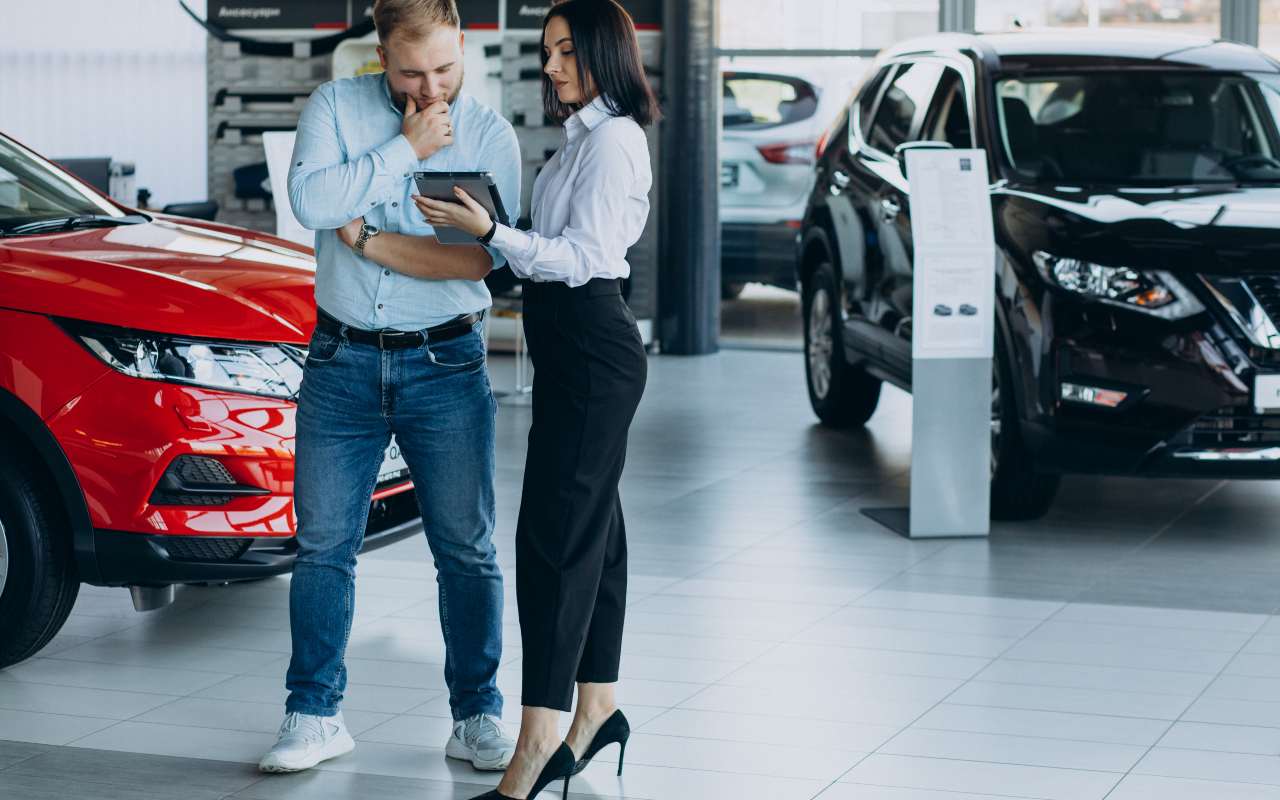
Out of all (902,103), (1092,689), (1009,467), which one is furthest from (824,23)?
(1092,689)

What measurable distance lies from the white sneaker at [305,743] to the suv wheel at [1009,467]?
3428 millimetres

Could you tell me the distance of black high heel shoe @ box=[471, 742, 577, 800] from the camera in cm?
389

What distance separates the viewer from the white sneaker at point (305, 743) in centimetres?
418

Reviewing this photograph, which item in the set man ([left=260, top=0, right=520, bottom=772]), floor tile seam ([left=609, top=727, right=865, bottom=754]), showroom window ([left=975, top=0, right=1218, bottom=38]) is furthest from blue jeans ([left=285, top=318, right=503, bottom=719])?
showroom window ([left=975, top=0, right=1218, bottom=38])

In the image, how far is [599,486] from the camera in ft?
12.7

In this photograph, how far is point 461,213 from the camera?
3760 millimetres

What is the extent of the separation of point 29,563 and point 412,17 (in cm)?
187

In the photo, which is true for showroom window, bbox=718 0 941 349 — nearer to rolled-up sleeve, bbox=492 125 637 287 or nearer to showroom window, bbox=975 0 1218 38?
showroom window, bbox=975 0 1218 38

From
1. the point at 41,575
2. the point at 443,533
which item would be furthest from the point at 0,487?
the point at 443,533

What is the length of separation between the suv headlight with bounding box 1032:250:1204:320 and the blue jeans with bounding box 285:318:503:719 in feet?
9.96

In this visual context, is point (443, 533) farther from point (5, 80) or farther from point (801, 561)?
point (5, 80)

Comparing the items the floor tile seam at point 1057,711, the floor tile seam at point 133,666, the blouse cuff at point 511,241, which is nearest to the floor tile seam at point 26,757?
the floor tile seam at point 133,666

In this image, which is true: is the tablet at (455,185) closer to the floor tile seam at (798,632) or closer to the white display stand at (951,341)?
the floor tile seam at (798,632)

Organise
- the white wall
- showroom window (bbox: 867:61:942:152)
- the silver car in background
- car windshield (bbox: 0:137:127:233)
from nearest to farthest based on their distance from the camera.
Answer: car windshield (bbox: 0:137:127:233), showroom window (bbox: 867:61:942:152), the silver car in background, the white wall
